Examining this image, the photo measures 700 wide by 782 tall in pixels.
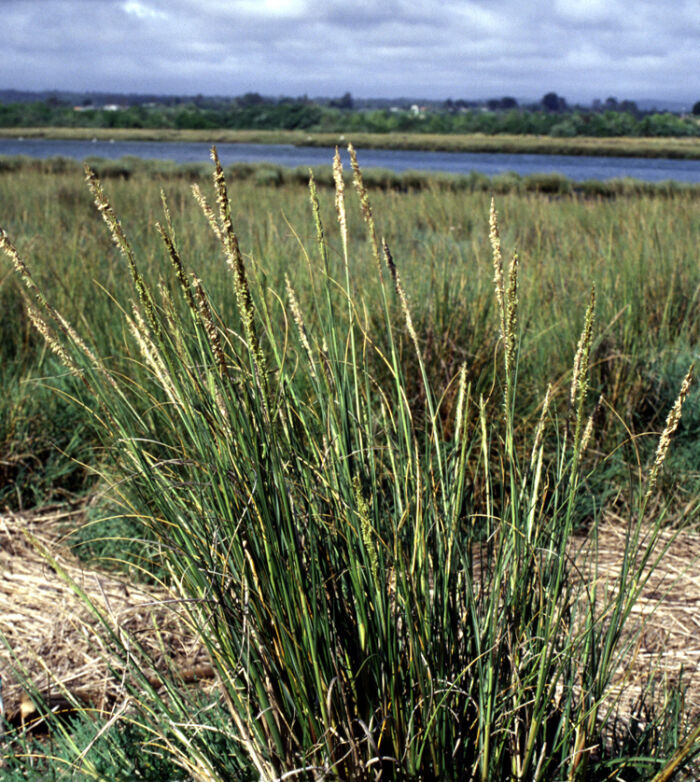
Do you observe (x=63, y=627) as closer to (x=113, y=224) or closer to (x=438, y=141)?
(x=113, y=224)

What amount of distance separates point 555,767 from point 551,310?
10.2 ft

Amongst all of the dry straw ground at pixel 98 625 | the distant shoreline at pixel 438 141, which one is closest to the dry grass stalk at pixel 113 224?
the dry straw ground at pixel 98 625

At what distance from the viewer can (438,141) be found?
57.5 meters

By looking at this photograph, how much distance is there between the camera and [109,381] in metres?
1.24

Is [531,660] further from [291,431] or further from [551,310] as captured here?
[551,310]

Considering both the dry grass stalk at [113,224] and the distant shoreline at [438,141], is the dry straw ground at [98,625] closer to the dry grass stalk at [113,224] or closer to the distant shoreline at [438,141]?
the dry grass stalk at [113,224]

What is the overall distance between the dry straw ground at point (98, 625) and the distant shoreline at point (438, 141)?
4648 cm

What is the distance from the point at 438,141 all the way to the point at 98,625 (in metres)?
59.2

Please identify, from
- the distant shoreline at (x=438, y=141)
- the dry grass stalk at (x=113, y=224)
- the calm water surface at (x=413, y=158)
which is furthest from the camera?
the distant shoreline at (x=438, y=141)

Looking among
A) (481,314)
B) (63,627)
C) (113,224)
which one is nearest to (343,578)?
(113,224)

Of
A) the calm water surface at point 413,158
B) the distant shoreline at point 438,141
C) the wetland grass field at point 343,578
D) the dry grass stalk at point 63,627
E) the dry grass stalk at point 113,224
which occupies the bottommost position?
the dry grass stalk at point 63,627

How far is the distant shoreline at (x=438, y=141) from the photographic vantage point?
160ft

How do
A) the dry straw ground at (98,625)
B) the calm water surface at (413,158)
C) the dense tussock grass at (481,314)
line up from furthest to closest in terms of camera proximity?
1. the calm water surface at (413,158)
2. the dense tussock grass at (481,314)
3. the dry straw ground at (98,625)

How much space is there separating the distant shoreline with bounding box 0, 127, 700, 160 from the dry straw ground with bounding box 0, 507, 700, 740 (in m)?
46.5
